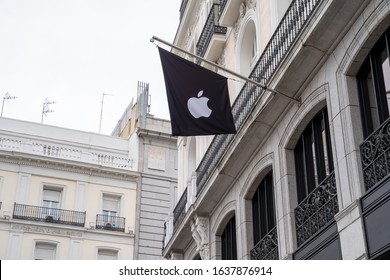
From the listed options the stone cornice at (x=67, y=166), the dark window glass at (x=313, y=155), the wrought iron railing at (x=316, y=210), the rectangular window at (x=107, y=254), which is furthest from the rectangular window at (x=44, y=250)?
the wrought iron railing at (x=316, y=210)

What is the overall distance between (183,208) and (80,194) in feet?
50.4

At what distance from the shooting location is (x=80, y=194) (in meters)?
36.3

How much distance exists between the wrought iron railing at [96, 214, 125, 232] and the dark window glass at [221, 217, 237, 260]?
59.0 feet

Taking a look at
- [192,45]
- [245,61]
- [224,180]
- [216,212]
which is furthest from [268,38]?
[192,45]

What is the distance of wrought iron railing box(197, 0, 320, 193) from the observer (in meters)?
13.8

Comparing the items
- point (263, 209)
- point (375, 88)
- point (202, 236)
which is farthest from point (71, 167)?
point (375, 88)

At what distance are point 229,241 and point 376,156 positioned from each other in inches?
324

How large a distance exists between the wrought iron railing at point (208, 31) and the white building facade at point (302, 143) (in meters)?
0.54

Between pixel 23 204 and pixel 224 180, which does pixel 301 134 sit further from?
pixel 23 204

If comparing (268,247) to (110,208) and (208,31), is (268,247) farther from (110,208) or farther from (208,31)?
(110,208)

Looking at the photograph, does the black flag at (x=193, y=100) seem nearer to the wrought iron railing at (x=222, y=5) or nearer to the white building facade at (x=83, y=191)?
the wrought iron railing at (x=222, y=5)

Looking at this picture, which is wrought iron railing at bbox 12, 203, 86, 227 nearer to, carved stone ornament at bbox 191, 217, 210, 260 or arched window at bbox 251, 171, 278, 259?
carved stone ornament at bbox 191, 217, 210, 260

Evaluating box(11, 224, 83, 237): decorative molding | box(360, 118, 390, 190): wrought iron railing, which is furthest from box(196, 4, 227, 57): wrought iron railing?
box(11, 224, 83, 237): decorative molding
